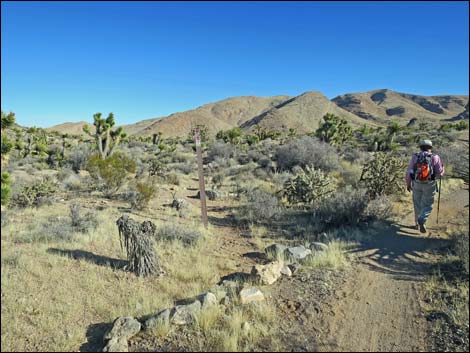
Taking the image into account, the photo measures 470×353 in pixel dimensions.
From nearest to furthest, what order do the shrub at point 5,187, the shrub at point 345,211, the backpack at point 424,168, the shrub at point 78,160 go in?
the shrub at point 5,187 → the backpack at point 424,168 → the shrub at point 345,211 → the shrub at point 78,160

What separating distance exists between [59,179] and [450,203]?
15266 millimetres

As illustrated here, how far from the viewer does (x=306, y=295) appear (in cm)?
484

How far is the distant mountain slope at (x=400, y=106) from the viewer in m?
103

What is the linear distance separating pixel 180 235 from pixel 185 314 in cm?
341

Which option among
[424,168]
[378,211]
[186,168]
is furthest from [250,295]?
[186,168]

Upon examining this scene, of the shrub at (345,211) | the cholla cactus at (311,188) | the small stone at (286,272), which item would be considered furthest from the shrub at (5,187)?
the cholla cactus at (311,188)

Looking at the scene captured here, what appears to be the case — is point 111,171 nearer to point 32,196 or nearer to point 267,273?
point 32,196

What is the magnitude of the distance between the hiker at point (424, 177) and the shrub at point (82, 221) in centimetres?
760

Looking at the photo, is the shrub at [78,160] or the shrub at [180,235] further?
the shrub at [78,160]

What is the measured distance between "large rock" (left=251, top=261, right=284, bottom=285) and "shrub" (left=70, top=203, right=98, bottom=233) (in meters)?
4.41

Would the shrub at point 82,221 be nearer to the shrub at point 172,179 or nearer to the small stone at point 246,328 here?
the small stone at point 246,328

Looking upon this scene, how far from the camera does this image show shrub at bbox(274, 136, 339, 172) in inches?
643

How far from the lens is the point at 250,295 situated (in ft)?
15.1

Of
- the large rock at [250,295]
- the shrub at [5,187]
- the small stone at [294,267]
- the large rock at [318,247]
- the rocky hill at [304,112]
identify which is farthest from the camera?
the rocky hill at [304,112]
